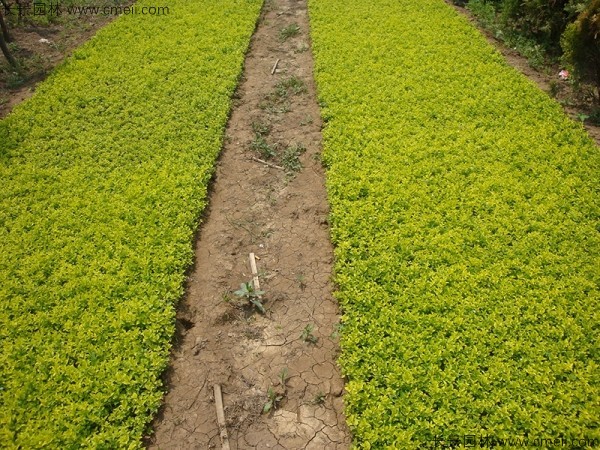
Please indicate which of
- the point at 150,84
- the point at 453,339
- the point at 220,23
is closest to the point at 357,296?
the point at 453,339

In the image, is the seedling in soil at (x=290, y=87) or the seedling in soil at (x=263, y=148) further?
the seedling in soil at (x=290, y=87)

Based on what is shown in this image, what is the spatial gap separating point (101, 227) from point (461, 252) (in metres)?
5.98

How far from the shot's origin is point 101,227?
7.25 m

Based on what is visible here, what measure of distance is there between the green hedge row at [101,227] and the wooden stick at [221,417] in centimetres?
72

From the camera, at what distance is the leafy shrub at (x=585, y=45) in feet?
30.8

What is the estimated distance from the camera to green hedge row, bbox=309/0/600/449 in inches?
200

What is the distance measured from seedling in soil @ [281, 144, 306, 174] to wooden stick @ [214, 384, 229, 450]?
4.74 meters

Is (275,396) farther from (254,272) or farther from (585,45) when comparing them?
(585,45)

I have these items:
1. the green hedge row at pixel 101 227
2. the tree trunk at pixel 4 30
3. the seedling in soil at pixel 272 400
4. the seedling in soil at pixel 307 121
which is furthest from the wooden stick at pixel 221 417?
the tree trunk at pixel 4 30

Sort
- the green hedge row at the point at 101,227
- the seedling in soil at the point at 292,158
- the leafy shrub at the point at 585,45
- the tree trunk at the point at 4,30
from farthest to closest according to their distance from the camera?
the tree trunk at the point at 4,30, the leafy shrub at the point at 585,45, the seedling in soil at the point at 292,158, the green hedge row at the point at 101,227

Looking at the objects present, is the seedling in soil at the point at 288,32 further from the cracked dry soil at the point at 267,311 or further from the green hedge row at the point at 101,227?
the cracked dry soil at the point at 267,311

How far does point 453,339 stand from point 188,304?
3881 mm

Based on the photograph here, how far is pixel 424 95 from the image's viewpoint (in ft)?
32.9

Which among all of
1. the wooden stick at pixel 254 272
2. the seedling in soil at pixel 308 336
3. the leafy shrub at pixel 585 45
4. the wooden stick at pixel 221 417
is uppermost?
the leafy shrub at pixel 585 45
